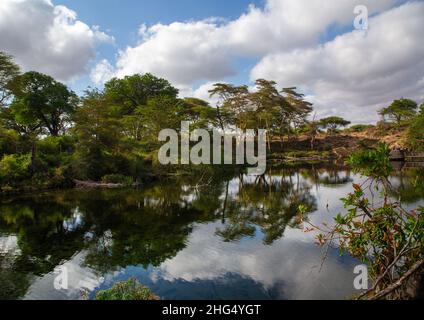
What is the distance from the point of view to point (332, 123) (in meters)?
70.0

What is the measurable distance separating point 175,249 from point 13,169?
18301mm

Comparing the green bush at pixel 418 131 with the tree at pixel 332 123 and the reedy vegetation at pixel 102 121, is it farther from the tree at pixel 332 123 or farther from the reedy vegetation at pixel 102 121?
the tree at pixel 332 123

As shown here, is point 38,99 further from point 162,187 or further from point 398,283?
point 398,283

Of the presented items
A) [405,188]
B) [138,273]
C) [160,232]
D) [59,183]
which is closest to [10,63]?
[59,183]

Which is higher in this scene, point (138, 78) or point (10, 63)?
point (138, 78)

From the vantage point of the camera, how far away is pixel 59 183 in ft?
77.0

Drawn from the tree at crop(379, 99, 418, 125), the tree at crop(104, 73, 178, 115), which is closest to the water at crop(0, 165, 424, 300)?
the tree at crop(104, 73, 178, 115)

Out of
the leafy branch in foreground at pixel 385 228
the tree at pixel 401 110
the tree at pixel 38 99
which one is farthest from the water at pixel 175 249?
the tree at pixel 401 110

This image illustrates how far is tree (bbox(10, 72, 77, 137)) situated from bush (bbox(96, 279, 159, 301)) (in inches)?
1339

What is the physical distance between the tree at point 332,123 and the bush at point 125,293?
68.9 m

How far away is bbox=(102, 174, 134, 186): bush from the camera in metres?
25.3

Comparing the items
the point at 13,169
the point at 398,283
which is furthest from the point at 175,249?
the point at 13,169
